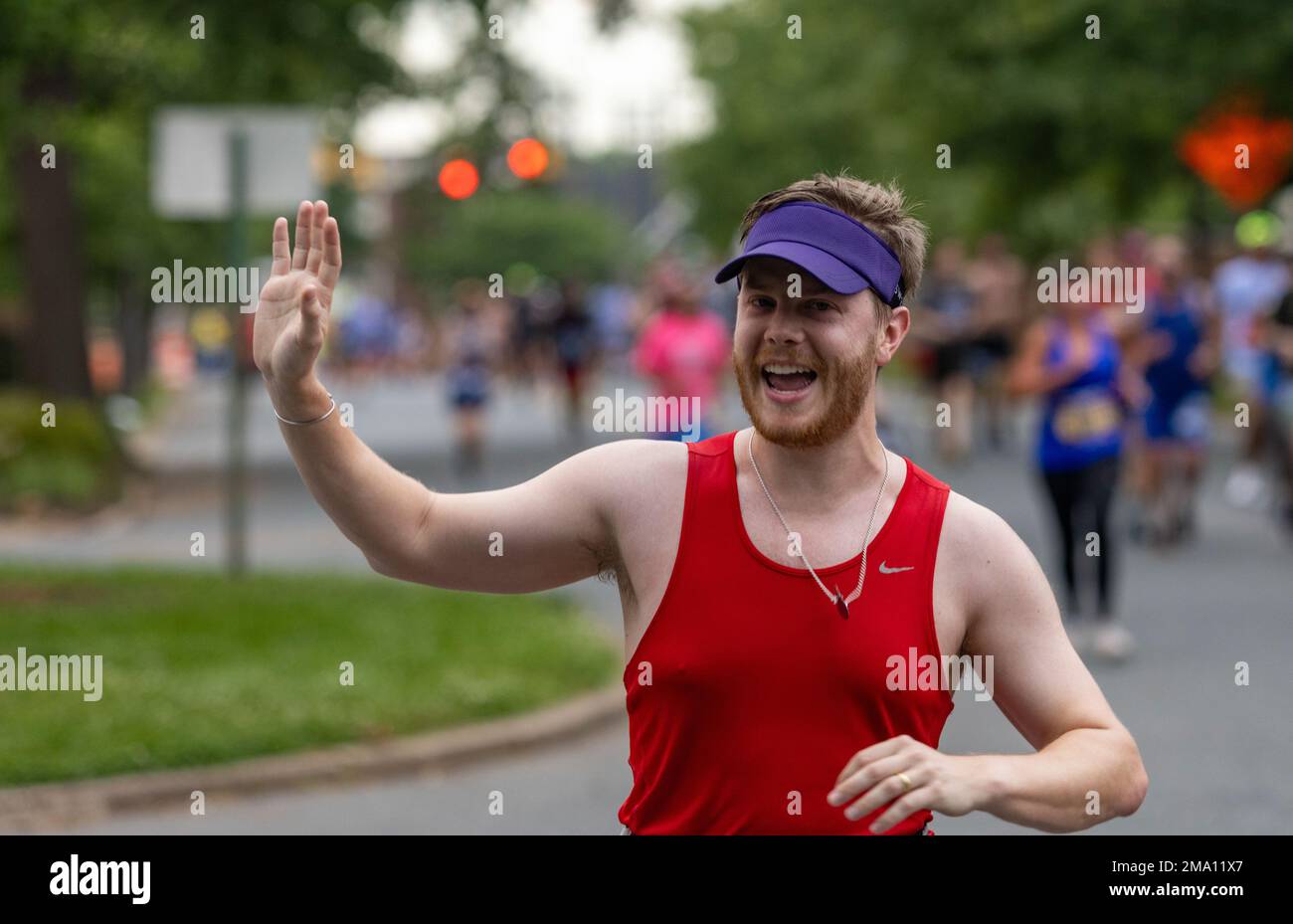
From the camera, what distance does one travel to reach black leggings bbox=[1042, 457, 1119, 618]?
10102 mm

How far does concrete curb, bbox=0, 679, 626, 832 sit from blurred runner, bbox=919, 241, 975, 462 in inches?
461

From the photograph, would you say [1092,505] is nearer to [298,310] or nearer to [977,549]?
[977,549]

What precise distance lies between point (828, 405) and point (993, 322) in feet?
59.8

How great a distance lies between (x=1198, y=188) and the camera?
31.0 meters

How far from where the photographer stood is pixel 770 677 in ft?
9.46

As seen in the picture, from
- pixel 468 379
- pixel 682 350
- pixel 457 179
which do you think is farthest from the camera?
pixel 468 379

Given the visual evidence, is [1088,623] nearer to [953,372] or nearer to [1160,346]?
[1160,346]

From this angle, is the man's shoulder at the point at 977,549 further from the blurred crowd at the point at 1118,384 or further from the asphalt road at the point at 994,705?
the blurred crowd at the point at 1118,384

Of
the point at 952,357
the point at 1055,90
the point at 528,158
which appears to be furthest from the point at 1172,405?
the point at 1055,90

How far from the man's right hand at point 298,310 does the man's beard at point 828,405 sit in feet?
1.99

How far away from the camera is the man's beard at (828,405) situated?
2953mm

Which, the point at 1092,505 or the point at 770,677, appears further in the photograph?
the point at 1092,505

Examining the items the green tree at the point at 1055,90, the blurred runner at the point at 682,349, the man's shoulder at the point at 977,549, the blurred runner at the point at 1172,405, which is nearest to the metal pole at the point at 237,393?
the blurred runner at the point at 682,349
